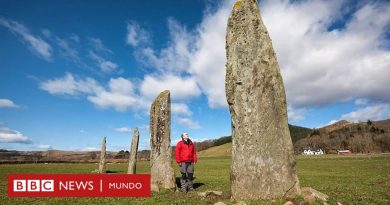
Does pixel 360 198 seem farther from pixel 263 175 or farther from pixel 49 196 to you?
pixel 49 196

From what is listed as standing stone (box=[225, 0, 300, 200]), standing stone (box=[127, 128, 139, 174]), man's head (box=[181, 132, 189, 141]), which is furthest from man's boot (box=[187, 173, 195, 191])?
standing stone (box=[127, 128, 139, 174])

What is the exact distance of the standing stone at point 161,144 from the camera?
64.9 feet

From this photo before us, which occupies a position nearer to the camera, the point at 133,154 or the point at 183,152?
the point at 183,152

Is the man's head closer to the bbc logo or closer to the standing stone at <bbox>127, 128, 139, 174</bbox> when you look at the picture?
the bbc logo

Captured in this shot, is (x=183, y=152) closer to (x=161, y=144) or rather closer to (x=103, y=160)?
(x=161, y=144)

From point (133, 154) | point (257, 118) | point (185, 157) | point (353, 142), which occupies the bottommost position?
point (185, 157)

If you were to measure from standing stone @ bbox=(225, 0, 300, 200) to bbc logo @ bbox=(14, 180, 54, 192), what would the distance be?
9460mm

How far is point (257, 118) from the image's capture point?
1331cm

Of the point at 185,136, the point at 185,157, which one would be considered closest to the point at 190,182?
the point at 185,157

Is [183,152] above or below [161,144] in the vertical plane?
below

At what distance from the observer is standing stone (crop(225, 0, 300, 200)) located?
13086 millimetres

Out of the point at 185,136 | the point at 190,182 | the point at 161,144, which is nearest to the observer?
the point at 185,136

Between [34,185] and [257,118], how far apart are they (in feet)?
39.0

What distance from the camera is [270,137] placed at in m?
13.2
